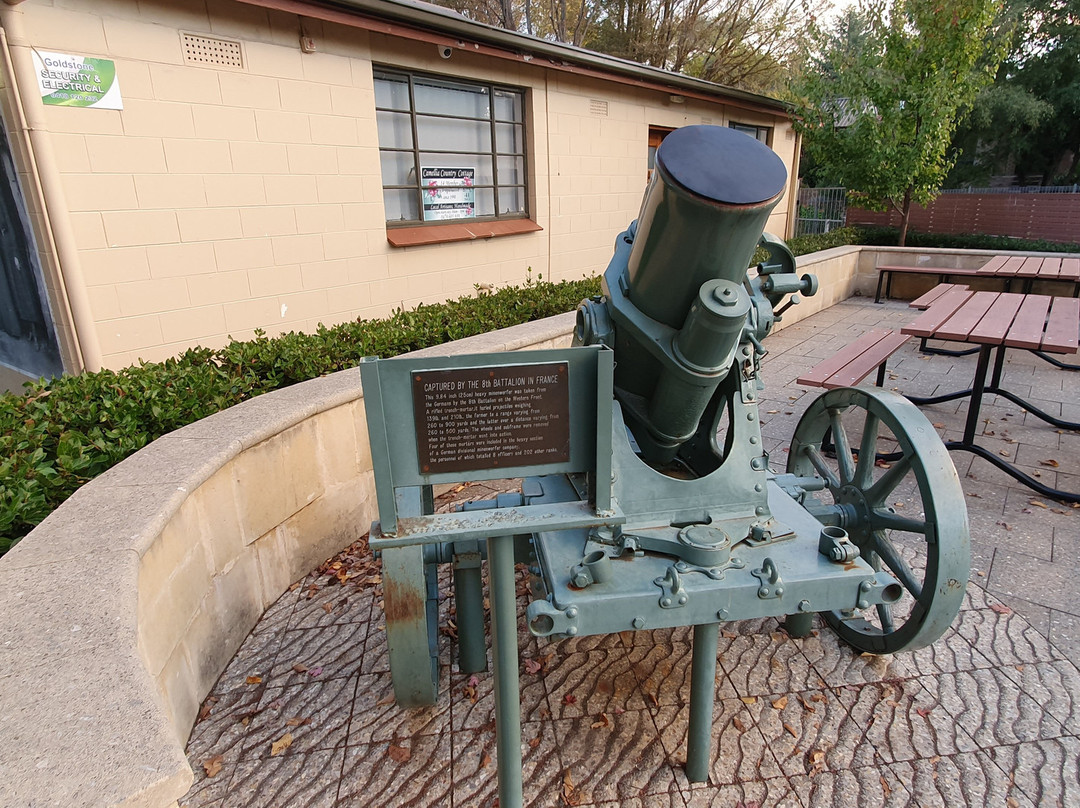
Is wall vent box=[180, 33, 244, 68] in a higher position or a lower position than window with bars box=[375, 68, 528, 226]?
higher

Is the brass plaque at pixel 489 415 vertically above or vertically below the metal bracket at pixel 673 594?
above

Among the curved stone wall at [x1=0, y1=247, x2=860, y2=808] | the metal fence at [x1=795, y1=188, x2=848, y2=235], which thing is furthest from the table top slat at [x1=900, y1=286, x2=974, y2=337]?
the metal fence at [x1=795, y1=188, x2=848, y2=235]

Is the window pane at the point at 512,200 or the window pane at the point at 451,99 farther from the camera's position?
the window pane at the point at 512,200

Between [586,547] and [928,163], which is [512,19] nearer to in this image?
[928,163]

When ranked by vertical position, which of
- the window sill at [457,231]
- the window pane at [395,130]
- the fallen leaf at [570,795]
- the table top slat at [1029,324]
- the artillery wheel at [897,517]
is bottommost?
the fallen leaf at [570,795]

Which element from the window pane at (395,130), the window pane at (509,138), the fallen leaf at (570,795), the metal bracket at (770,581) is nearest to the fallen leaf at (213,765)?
the fallen leaf at (570,795)

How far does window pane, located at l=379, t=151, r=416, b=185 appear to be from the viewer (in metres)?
6.01

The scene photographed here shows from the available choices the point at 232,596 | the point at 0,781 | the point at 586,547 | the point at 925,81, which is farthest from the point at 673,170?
the point at 925,81

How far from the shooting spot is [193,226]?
4637 mm

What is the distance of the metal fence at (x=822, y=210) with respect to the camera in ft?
54.4

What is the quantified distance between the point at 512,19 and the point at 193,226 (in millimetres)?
14267

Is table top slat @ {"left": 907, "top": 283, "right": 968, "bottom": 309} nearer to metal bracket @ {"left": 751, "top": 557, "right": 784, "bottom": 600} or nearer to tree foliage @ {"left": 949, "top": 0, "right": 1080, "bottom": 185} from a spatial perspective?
metal bracket @ {"left": 751, "top": 557, "right": 784, "bottom": 600}

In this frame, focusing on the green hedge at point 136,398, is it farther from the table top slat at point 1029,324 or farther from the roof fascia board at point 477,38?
the table top slat at point 1029,324

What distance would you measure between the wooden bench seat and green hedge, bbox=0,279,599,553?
7.10 ft
